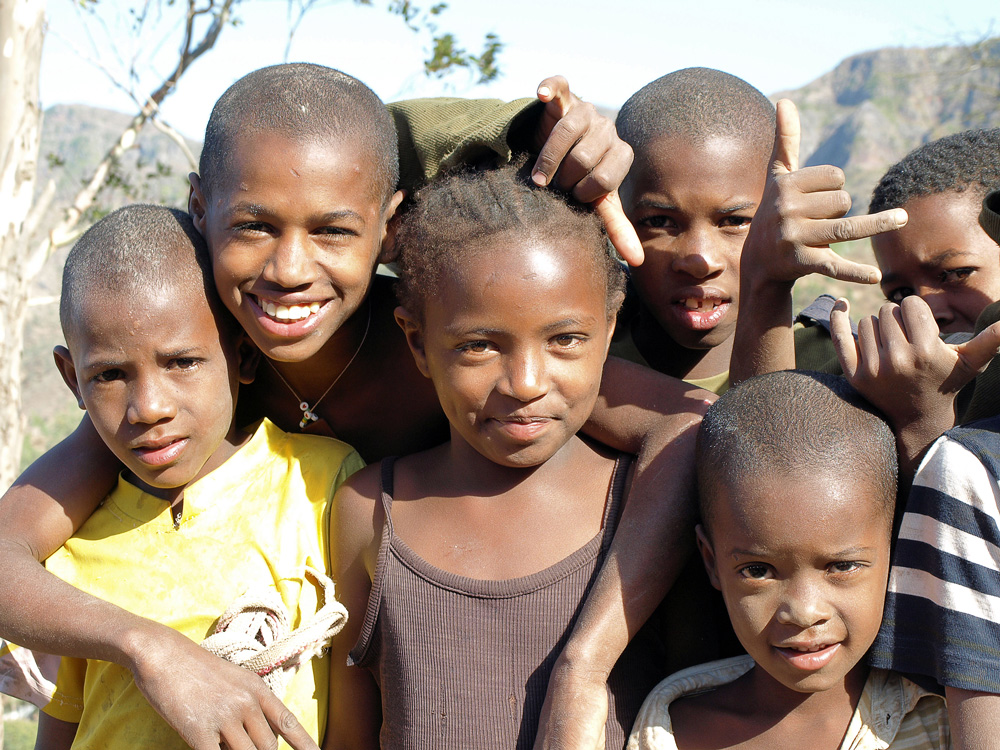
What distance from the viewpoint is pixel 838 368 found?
241cm

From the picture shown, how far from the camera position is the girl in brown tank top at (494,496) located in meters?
1.86

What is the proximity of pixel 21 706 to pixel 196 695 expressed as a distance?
367 inches

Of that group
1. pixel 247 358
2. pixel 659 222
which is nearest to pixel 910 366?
pixel 659 222

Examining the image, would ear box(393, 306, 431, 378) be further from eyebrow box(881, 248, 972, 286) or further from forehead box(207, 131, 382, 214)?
eyebrow box(881, 248, 972, 286)

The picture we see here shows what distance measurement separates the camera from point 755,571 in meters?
1.76

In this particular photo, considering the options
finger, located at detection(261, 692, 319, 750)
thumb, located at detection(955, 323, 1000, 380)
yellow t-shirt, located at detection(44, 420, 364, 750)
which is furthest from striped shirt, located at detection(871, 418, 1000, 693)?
yellow t-shirt, located at detection(44, 420, 364, 750)

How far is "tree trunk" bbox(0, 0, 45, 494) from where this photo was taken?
13.1ft

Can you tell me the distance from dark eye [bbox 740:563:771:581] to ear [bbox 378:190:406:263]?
1.06 meters

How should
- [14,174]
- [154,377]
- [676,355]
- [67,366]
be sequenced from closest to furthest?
[154,377]
[67,366]
[676,355]
[14,174]

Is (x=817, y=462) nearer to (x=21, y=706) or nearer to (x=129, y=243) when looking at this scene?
(x=129, y=243)

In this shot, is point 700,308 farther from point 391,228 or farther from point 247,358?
point 247,358

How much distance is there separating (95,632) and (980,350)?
1.79 metres

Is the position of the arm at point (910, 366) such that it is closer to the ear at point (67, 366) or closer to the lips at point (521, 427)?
the lips at point (521, 427)

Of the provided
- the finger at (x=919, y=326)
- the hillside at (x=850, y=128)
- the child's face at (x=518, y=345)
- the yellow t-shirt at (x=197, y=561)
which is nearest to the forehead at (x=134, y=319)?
the yellow t-shirt at (x=197, y=561)
